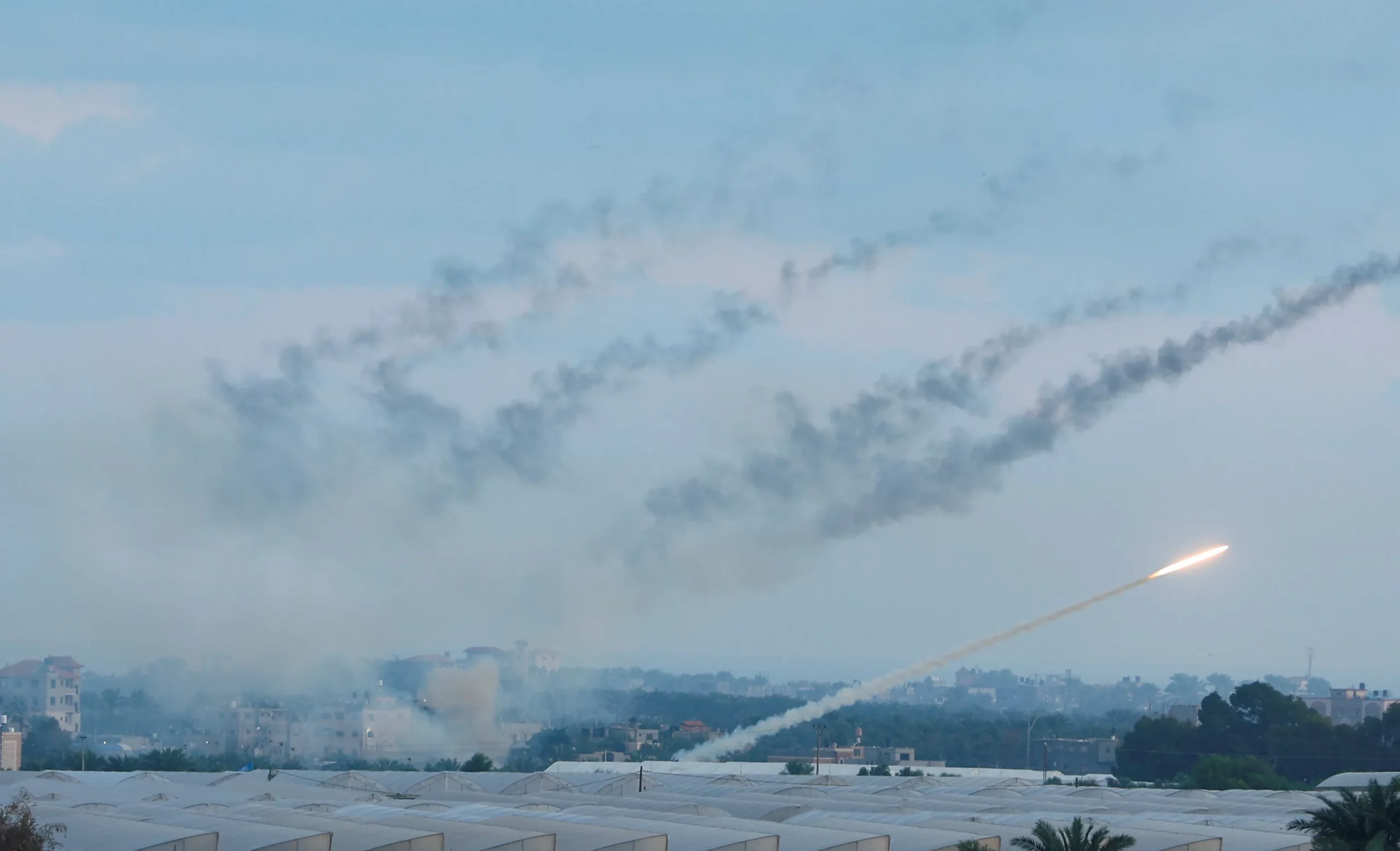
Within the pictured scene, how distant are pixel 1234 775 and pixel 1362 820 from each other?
70889mm

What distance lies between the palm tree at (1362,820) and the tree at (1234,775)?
6391 centimetres

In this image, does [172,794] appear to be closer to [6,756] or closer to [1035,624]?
[1035,624]

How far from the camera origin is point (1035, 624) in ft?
284

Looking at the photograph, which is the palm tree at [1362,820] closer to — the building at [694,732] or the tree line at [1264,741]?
the tree line at [1264,741]

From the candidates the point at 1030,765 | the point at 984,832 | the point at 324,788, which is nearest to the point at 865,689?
the point at 324,788

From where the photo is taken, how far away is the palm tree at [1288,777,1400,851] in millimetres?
46812

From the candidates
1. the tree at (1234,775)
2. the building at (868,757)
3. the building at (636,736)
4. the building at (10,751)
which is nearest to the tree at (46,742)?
the building at (10,751)

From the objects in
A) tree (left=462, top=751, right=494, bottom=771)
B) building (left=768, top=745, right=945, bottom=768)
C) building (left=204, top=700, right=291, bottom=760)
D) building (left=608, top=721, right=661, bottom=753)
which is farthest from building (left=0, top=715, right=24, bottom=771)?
building (left=768, top=745, right=945, bottom=768)

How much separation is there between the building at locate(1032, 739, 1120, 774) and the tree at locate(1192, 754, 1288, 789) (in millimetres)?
52270

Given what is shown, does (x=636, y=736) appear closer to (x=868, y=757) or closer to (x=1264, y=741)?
(x=868, y=757)

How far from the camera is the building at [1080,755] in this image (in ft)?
571

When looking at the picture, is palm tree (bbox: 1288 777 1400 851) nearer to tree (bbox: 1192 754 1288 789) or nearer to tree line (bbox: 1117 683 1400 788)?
tree (bbox: 1192 754 1288 789)

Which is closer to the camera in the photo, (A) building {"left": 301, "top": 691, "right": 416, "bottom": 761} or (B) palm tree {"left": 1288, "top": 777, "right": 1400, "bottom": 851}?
(B) palm tree {"left": 1288, "top": 777, "right": 1400, "bottom": 851}

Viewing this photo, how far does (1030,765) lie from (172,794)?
117 meters
